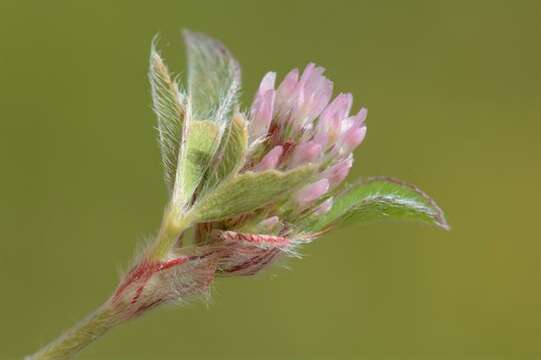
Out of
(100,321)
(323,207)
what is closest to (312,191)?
(323,207)

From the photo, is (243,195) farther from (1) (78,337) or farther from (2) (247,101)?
(2) (247,101)

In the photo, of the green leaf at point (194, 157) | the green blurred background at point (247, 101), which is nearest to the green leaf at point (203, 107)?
the green leaf at point (194, 157)

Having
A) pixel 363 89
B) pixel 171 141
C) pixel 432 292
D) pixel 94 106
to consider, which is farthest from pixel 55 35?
pixel 171 141

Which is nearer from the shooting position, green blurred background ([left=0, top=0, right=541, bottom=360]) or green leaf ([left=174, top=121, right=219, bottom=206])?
green leaf ([left=174, top=121, right=219, bottom=206])

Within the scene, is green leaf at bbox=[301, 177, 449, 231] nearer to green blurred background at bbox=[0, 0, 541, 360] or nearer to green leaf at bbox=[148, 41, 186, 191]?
green leaf at bbox=[148, 41, 186, 191]

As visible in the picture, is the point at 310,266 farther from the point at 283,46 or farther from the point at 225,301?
the point at 283,46

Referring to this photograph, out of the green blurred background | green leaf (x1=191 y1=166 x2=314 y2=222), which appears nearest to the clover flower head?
green leaf (x1=191 y1=166 x2=314 y2=222)
